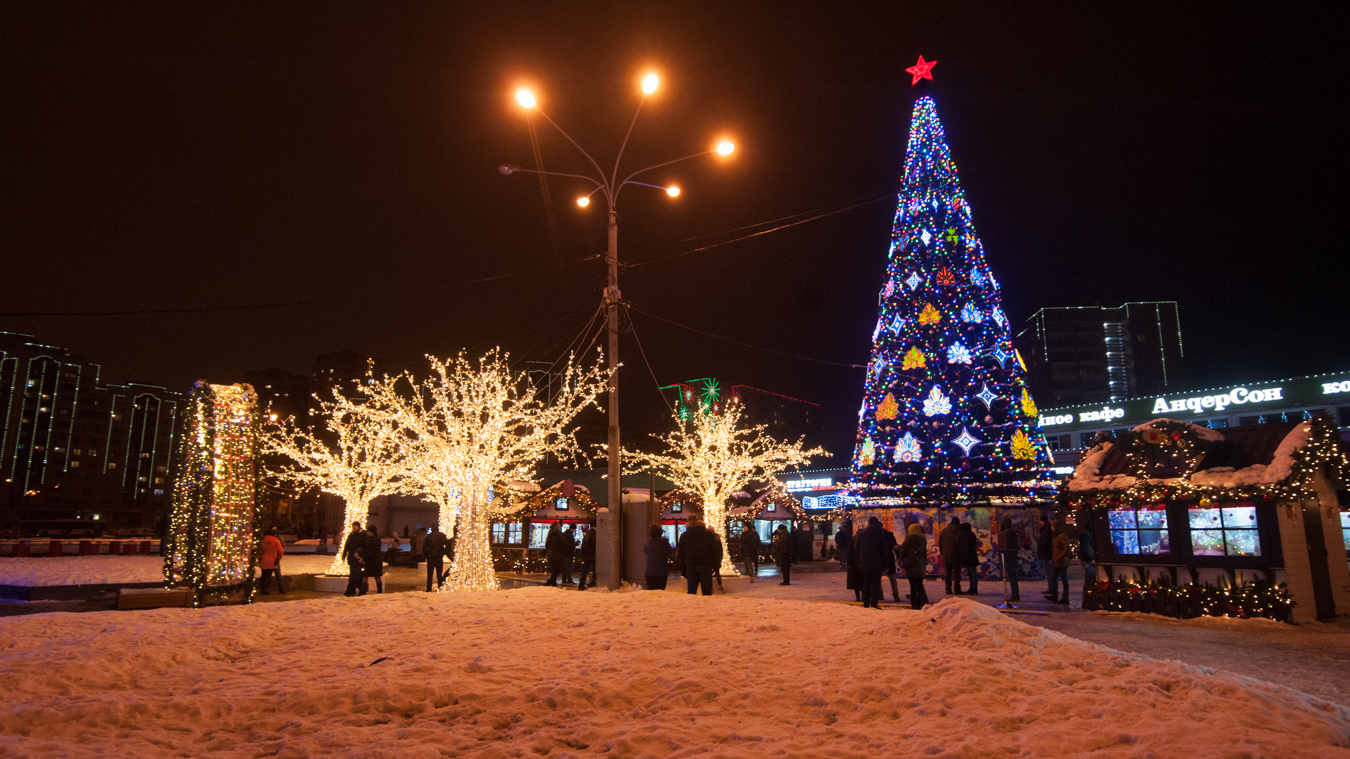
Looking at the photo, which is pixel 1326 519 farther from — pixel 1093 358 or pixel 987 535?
pixel 1093 358

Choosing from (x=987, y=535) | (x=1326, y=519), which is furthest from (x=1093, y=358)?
(x=1326, y=519)

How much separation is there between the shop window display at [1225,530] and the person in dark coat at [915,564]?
14.5 ft

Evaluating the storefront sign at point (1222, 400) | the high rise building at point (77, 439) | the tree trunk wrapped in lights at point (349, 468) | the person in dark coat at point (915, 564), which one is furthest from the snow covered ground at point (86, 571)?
the high rise building at point (77, 439)

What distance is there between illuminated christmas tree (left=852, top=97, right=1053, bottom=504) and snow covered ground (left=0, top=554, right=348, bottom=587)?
18531 millimetres

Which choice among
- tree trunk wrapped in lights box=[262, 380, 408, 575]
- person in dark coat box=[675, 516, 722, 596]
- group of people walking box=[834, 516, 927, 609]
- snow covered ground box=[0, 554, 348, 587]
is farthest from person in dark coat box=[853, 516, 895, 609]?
snow covered ground box=[0, 554, 348, 587]

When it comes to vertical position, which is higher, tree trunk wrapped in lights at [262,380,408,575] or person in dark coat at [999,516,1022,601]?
tree trunk wrapped in lights at [262,380,408,575]

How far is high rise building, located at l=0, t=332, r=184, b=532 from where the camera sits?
9994 cm

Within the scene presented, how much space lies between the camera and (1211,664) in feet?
26.4

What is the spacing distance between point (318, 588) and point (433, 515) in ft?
64.4

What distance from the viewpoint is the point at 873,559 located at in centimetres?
1277

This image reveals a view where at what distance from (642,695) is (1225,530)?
11.0 metres

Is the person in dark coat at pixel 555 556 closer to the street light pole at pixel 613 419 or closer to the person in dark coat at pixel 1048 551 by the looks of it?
the street light pole at pixel 613 419

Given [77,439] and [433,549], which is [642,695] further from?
[77,439]

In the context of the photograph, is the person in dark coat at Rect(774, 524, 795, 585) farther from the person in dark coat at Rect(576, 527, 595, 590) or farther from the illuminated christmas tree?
the person in dark coat at Rect(576, 527, 595, 590)
